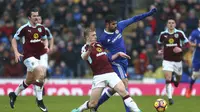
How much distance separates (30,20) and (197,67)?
305 inches

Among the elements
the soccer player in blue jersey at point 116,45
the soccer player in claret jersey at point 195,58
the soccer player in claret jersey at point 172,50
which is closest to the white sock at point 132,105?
the soccer player in blue jersey at point 116,45

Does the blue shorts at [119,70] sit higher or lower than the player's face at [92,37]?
lower

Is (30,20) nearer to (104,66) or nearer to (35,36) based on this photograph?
(35,36)

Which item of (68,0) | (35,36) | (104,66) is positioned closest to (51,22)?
(68,0)

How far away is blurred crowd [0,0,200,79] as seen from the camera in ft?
82.6

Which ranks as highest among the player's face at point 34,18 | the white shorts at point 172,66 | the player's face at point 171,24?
the player's face at point 34,18

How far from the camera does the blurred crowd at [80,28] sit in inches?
991

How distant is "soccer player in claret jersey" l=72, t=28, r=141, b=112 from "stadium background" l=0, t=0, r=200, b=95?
34.6ft

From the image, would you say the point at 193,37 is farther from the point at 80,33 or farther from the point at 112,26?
the point at 112,26

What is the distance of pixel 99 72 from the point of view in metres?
13.1

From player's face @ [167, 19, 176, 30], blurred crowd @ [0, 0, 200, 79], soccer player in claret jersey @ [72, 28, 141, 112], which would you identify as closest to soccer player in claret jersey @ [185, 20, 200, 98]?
player's face @ [167, 19, 176, 30]

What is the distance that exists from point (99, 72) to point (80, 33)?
45.2ft

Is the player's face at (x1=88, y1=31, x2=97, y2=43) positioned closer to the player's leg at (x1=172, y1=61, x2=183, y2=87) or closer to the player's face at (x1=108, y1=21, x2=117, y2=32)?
the player's face at (x1=108, y1=21, x2=117, y2=32)

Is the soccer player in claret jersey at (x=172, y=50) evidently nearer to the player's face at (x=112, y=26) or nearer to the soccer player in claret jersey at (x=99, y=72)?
the player's face at (x=112, y=26)
